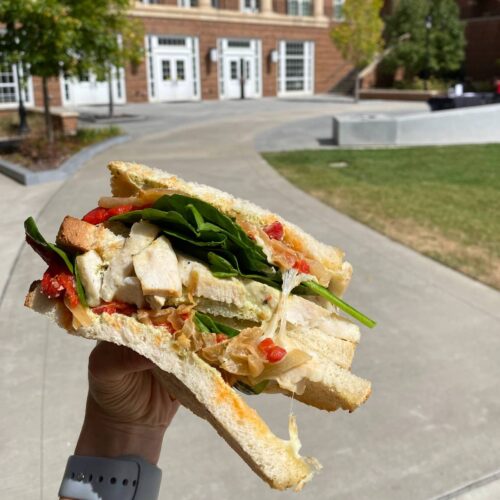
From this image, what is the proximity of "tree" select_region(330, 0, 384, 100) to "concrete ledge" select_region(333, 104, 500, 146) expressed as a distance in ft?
54.1

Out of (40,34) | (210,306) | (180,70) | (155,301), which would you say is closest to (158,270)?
(155,301)

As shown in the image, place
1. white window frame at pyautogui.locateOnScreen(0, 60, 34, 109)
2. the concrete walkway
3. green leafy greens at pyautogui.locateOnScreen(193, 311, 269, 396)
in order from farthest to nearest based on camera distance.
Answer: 1. white window frame at pyautogui.locateOnScreen(0, 60, 34, 109)
2. the concrete walkway
3. green leafy greens at pyautogui.locateOnScreen(193, 311, 269, 396)

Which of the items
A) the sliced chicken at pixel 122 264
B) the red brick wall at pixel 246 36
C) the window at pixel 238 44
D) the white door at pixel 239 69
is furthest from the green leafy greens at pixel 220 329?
the window at pixel 238 44

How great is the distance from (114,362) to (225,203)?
69 cm

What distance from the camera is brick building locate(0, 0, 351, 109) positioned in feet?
120

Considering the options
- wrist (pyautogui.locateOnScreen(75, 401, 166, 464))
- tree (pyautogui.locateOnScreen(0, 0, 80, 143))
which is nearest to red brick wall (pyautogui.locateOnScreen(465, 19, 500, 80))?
tree (pyautogui.locateOnScreen(0, 0, 80, 143))

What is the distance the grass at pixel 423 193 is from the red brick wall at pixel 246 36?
81.5 ft

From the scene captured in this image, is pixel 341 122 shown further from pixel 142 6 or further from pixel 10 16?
pixel 142 6

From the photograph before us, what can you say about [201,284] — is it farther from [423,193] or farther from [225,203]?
[423,193]

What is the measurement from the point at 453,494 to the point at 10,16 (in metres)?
13.8

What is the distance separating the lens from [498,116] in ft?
58.6

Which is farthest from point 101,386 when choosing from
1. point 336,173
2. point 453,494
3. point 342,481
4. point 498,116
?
point 498,116

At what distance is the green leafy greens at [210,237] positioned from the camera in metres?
1.88

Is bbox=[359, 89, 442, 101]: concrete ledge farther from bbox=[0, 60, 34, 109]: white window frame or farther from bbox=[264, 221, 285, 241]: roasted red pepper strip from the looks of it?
bbox=[264, 221, 285, 241]: roasted red pepper strip
